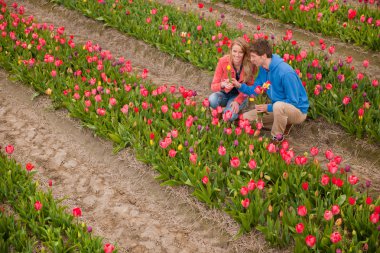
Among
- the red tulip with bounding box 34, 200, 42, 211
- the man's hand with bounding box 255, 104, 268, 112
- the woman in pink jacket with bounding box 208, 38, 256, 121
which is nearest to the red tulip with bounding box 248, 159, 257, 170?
the man's hand with bounding box 255, 104, 268, 112

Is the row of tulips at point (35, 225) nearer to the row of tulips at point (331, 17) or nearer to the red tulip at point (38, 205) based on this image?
the red tulip at point (38, 205)

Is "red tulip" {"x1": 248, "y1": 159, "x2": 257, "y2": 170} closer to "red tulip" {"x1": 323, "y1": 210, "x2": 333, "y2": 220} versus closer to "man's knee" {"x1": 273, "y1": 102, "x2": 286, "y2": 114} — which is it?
"red tulip" {"x1": 323, "y1": 210, "x2": 333, "y2": 220}

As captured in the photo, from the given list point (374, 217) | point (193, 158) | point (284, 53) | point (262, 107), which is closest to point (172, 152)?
point (193, 158)

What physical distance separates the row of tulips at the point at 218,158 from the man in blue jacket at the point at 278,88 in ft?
1.09

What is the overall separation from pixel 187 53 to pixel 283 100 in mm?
2679

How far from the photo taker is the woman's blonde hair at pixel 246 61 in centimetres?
506

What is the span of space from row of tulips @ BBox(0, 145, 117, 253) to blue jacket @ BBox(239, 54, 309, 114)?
2565mm

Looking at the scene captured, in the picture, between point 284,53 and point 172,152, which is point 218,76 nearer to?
point 172,152

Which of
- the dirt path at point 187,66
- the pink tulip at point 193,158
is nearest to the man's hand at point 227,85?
the dirt path at point 187,66

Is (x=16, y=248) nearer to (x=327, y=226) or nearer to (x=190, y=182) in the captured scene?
(x=190, y=182)

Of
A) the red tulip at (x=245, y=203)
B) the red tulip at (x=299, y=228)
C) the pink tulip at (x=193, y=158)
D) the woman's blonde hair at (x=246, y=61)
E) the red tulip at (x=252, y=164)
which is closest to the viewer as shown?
the red tulip at (x=299, y=228)

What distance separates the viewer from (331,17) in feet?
25.3

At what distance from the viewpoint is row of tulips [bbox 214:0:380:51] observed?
712 centimetres

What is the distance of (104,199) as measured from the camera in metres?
4.70
